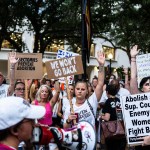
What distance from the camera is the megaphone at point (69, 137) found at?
2178 millimetres

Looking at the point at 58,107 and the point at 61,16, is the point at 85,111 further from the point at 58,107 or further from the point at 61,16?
the point at 61,16

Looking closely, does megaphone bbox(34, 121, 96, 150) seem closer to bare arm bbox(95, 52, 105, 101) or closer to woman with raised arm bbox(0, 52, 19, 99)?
bare arm bbox(95, 52, 105, 101)

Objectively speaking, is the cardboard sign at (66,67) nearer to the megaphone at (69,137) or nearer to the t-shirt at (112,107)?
the t-shirt at (112,107)

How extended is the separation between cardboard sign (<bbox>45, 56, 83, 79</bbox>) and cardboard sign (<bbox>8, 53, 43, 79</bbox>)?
104 centimetres

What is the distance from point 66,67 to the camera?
6512 millimetres

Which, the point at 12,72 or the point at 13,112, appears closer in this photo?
the point at 13,112

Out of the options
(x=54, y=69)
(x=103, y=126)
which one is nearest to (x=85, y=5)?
(x=54, y=69)

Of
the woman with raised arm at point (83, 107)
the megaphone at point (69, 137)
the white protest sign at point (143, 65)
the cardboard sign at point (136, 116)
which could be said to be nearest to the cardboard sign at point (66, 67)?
the woman with raised arm at point (83, 107)

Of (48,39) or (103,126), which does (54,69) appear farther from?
(48,39)

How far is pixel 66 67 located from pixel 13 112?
4.43 m

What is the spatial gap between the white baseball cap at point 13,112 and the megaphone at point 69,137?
107mm

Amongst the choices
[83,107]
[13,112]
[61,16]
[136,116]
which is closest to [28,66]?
[83,107]

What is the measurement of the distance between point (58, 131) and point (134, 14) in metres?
15.4

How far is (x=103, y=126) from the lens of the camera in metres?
6.47
